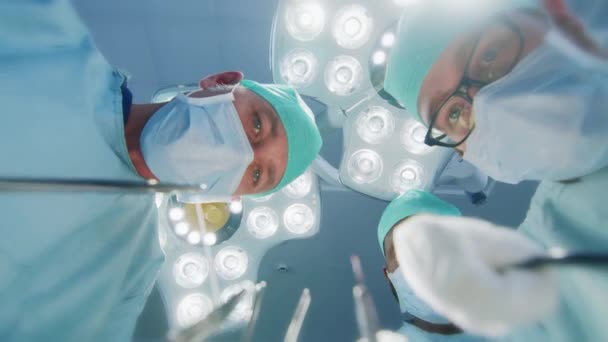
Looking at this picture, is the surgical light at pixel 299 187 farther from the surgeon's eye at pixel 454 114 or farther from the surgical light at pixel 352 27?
the surgeon's eye at pixel 454 114

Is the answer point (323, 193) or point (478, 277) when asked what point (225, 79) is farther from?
point (478, 277)

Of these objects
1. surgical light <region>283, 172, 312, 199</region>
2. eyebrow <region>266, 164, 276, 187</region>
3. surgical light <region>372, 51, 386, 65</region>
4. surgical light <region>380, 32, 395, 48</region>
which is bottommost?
surgical light <region>283, 172, 312, 199</region>

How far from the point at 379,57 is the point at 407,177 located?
530 mm

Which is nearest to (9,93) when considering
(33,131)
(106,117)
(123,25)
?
(33,131)

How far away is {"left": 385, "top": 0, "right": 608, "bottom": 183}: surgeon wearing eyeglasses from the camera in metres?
0.85

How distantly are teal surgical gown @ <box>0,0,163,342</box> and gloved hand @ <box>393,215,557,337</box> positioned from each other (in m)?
0.98

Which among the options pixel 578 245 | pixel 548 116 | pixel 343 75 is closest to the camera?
pixel 548 116

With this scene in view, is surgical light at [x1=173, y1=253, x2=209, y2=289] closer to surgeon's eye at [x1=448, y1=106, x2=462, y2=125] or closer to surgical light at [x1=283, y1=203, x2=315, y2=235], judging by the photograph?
surgical light at [x1=283, y1=203, x2=315, y2=235]

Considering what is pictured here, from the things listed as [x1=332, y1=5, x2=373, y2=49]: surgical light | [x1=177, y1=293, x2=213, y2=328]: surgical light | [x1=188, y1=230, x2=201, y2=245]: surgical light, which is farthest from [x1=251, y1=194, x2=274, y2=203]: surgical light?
[x1=332, y1=5, x2=373, y2=49]: surgical light

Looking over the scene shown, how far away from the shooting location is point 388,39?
1487 millimetres

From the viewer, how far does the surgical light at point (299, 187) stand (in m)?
1.81

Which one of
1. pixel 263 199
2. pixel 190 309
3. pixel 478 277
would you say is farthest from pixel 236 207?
pixel 478 277

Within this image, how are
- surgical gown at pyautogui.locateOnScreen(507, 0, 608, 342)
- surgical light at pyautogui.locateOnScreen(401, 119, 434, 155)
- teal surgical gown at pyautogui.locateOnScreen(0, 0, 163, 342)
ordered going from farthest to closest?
surgical light at pyautogui.locateOnScreen(401, 119, 434, 155) → teal surgical gown at pyautogui.locateOnScreen(0, 0, 163, 342) → surgical gown at pyautogui.locateOnScreen(507, 0, 608, 342)

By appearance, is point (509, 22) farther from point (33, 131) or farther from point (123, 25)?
point (123, 25)
